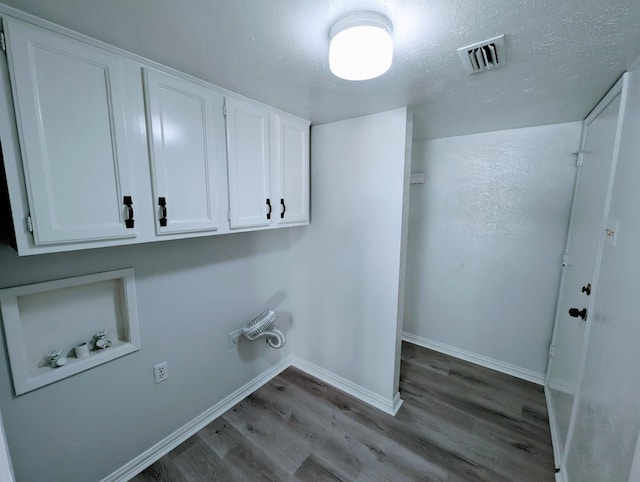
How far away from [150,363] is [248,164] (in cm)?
135

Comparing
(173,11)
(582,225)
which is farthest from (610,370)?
(173,11)

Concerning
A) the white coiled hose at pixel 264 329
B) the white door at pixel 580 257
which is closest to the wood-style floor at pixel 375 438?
the white door at pixel 580 257

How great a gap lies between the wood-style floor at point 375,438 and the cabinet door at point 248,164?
1441mm

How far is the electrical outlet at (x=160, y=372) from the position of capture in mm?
1597

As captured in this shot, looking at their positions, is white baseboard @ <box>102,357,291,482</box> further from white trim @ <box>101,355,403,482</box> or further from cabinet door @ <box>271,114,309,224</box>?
cabinet door @ <box>271,114,309,224</box>

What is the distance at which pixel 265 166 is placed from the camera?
5.83ft

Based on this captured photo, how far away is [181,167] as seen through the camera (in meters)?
1.34

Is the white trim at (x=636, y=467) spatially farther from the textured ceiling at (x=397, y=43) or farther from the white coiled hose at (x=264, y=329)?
the white coiled hose at (x=264, y=329)

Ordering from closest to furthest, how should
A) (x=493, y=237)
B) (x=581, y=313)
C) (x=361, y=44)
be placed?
(x=361, y=44) < (x=581, y=313) < (x=493, y=237)

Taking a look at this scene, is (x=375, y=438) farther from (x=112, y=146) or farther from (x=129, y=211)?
(x=112, y=146)

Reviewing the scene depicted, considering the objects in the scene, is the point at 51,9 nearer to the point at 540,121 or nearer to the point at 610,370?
the point at 610,370

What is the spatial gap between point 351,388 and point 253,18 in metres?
2.44

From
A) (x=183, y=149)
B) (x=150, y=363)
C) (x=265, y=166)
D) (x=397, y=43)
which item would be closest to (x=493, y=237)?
(x=397, y=43)

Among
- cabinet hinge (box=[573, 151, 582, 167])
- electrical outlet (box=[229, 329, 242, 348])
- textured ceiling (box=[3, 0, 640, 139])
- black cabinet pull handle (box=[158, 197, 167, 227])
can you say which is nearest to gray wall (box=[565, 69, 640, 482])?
textured ceiling (box=[3, 0, 640, 139])
